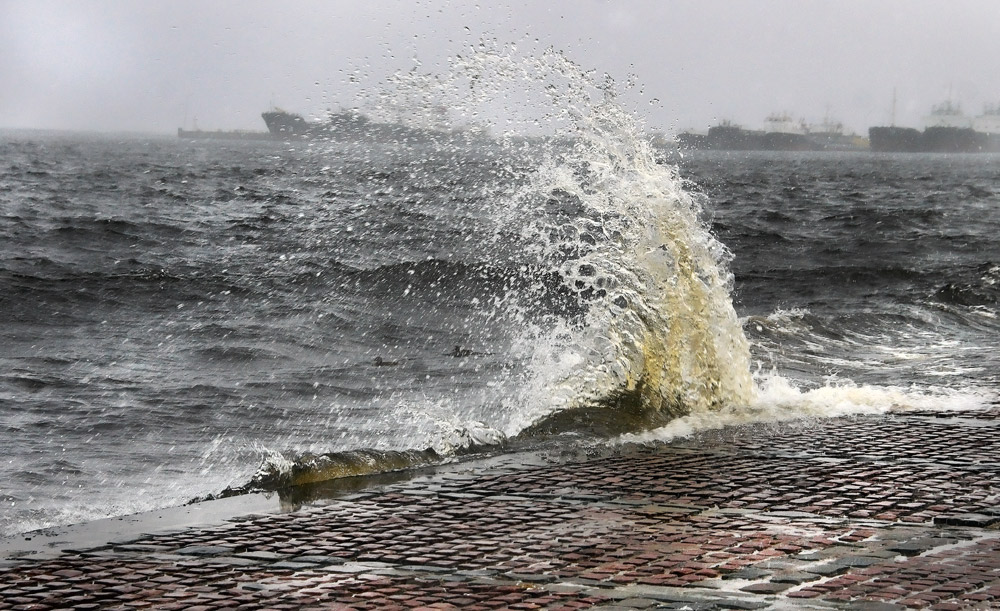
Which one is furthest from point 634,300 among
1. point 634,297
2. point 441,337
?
point 441,337

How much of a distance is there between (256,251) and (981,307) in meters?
12.3

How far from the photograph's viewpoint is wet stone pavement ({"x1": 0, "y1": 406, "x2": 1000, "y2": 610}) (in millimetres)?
4516

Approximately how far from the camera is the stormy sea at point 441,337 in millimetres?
8070

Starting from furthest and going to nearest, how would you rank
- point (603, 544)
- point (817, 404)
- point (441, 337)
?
point (441, 337) < point (817, 404) < point (603, 544)

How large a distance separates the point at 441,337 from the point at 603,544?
336 inches

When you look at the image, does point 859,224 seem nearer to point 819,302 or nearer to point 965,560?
point 819,302

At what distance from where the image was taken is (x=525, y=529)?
5.46 metres

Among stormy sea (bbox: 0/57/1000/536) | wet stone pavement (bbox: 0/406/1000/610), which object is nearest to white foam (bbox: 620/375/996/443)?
stormy sea (bbox: 0/57/1000/536)

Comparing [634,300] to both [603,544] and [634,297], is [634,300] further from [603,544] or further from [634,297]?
[603,544]

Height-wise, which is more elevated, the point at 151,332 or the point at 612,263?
the point at 612,263

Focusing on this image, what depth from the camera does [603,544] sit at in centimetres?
518

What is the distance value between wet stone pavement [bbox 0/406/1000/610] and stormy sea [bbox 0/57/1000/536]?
1002 millimetres

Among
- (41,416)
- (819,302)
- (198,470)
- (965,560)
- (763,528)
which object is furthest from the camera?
(819,302)

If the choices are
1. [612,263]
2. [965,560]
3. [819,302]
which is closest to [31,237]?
[819,302]
